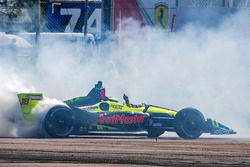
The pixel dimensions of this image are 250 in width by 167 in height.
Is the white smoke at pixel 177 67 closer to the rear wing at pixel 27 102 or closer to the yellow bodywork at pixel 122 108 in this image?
the yellow bodywork at pixel 122 108

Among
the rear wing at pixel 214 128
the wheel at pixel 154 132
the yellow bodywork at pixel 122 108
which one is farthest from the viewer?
the rear wing at pixel 214 128

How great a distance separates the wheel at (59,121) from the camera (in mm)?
21281

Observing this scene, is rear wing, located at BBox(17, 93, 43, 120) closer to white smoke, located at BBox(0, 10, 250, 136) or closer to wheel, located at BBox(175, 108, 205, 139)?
wheel, located at BBox(175, 108, 205, 139)

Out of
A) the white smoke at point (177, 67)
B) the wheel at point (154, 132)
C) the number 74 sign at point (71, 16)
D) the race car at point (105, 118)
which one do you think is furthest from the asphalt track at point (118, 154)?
the number 74 sign at point (71, 16)

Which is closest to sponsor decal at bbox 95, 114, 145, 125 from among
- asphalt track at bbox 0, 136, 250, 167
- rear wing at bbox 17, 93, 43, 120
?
rear wing at bbox 17, 93, 43, 120

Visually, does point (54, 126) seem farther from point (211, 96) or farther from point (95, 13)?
point (95, 13)

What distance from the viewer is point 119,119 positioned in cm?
2186

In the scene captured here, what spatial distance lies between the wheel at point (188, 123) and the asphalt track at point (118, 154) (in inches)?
135

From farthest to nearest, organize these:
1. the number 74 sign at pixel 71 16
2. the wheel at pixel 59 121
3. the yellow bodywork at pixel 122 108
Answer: the number 74 sign at pixel 71 16 → the yellow bodywork at pixel 122 108 → the wheel at pixel 59 121

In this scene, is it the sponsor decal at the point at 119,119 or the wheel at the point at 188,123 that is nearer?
the sponsor decal at the point at 119,119

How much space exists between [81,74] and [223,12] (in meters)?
6.21

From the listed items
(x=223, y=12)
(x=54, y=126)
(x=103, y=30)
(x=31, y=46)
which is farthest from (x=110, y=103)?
(x=103, y=30)

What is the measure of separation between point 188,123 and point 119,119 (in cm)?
183

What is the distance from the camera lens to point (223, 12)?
32250mm
